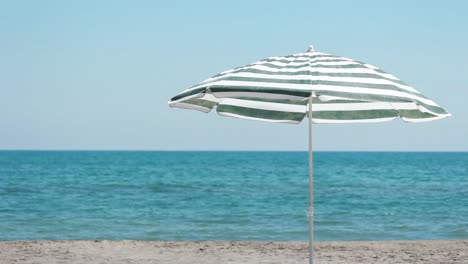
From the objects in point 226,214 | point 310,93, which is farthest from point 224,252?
point 226,214

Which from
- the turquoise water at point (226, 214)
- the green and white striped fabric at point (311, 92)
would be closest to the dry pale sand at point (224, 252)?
the turquoise water at point (226, 214)

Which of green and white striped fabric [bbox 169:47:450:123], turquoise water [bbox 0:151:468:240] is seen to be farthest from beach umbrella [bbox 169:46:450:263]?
turquoise water [bbox 0:151:468:240]

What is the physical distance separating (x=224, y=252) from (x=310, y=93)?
20.9ft

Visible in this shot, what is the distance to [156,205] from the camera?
88.8 feet

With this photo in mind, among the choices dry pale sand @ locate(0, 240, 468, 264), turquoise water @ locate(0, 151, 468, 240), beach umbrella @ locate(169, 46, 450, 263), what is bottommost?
turquoise water @ locate(0, 151, 468, 240)

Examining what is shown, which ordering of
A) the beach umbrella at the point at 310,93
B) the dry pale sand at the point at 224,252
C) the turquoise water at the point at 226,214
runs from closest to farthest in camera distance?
1. the beach umbrella at the point at 310,93
2. the dry pale sand at the point at 224,252
3. the turquoise water at the point at 226,214

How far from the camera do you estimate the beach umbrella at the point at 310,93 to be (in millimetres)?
5832

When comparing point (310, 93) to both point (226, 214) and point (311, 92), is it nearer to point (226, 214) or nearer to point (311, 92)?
point (311, 92)

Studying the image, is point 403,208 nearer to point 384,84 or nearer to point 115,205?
point 115,205

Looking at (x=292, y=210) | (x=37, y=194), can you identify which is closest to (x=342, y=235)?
(x=292, y=210)

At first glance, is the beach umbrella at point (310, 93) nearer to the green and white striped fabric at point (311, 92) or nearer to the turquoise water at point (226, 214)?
the green and white striped fabric at point (311, 92)

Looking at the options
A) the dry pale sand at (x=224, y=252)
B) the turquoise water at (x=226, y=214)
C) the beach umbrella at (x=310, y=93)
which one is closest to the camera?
the beach umbrella at (x=310, y=93)

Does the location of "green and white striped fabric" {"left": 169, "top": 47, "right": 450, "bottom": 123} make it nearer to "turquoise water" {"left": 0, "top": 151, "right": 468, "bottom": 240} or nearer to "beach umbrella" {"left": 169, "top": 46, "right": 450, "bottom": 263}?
"beach umbrella" {"left": 169, "top": 46, "right": 450, "bottom": 263}

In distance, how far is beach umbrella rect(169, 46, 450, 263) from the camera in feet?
19.1
